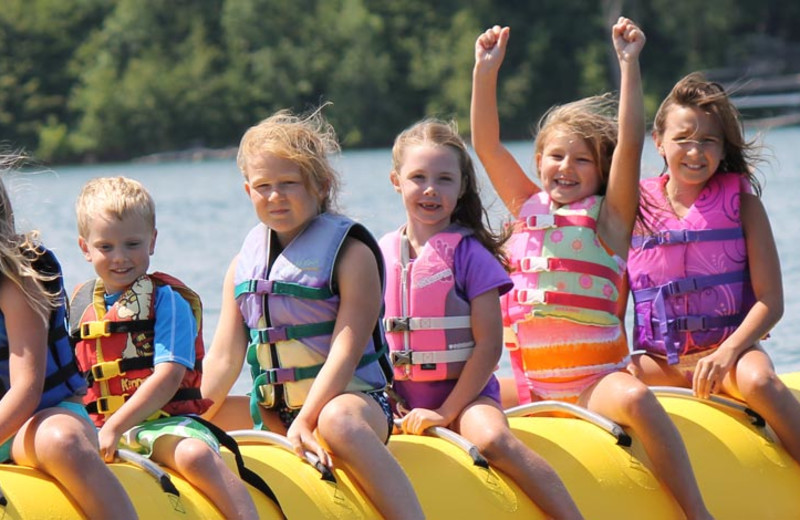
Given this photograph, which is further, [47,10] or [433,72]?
[47,10]

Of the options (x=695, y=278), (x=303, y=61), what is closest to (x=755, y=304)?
(x=695, y=278)

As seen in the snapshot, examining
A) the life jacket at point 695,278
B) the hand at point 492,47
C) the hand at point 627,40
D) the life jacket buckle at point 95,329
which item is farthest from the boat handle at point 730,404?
the life jacket buckle at point 95,329

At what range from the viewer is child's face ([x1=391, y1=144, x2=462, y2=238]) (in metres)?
4.34

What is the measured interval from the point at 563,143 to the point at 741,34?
39096 mm

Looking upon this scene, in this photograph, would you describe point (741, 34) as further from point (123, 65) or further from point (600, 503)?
point (600, 503)

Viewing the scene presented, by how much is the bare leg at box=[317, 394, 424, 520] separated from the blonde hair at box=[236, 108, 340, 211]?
2.10 ft

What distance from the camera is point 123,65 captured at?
39750 mm

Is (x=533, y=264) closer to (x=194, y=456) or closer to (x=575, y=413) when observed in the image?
(x=575, y=413)

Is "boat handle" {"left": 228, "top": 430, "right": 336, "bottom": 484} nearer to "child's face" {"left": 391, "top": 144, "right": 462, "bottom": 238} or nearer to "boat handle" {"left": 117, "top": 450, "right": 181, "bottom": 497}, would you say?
"boat handle" {"left": 117, "top": 450, "right": 181, "bottom": 497}

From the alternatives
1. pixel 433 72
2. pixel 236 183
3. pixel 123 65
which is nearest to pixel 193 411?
pixel 236 183

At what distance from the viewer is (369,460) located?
12.2 ft

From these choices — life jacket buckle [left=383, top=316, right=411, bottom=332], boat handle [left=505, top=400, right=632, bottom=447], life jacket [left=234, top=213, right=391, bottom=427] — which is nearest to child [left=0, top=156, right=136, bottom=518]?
life jacket [left=234, top=213, right=391, bottom=427]

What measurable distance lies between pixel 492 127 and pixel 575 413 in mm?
967

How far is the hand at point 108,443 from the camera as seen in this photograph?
11.8ft
